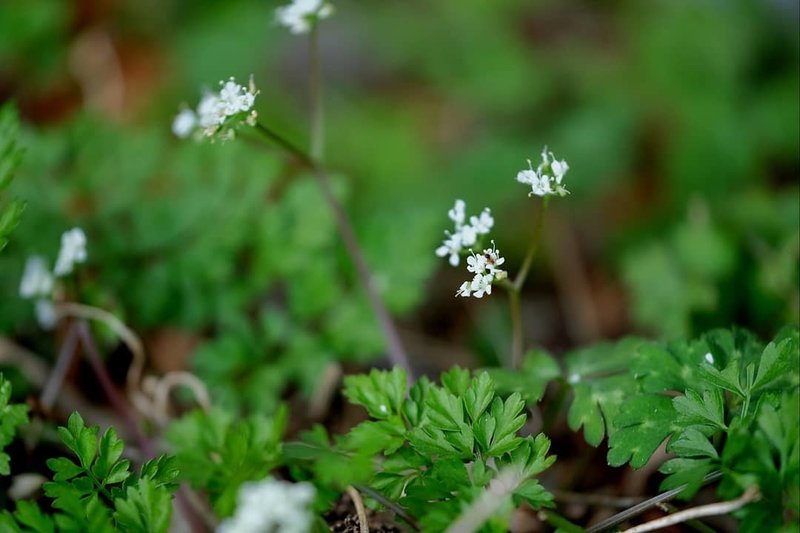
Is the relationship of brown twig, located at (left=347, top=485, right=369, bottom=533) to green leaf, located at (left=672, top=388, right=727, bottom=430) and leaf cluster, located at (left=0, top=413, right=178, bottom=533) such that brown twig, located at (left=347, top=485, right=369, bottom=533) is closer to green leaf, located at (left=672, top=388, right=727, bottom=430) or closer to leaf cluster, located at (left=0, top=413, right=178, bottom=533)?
leaf cluster, located at (left=0, top=413, right=178, bottom=533)

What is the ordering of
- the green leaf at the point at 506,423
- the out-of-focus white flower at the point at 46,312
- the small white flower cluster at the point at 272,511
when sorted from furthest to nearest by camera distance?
the out-of-focus white flower at the point at 46,312
the green leaf at the point at 506,423
the small white flower cluster at the point at 272,511

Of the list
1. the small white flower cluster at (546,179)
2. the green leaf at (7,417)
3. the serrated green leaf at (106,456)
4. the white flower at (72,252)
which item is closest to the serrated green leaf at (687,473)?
the small white flower cluster at (546,179)

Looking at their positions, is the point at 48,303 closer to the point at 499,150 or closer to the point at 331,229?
the point at 331,229

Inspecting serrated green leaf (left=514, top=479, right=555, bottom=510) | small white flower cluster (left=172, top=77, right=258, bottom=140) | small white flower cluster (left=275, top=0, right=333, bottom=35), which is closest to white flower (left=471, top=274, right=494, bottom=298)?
serrated green leaf (left=514, top=479, right=555, bottom=510)

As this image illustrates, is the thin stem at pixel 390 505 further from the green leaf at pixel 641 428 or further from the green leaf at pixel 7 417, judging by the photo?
the green leaf at pixel 7 417

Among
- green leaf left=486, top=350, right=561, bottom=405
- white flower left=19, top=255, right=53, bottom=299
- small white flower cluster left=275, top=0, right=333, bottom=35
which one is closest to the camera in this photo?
green leaf left=486, top=350, right=561, bottom=405

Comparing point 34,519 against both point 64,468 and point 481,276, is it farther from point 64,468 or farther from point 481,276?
point 481,276
